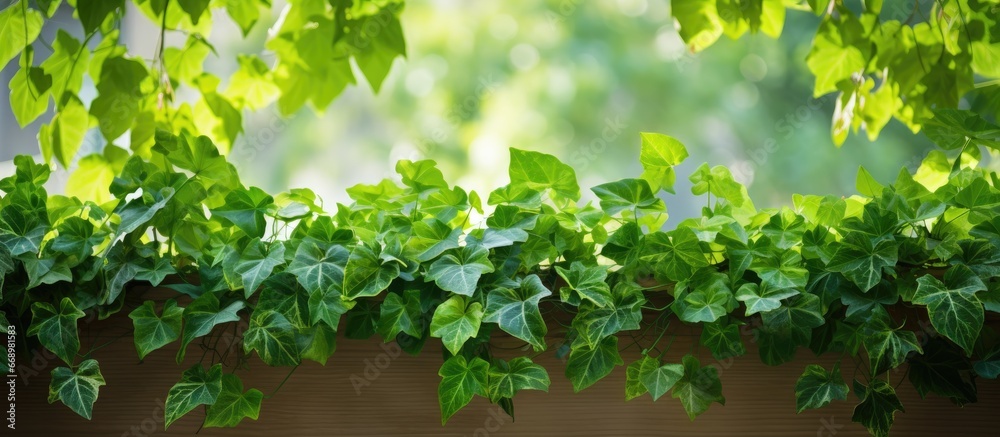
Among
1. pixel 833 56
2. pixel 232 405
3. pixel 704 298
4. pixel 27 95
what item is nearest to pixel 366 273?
pixel 232 405

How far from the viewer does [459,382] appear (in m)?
0.54

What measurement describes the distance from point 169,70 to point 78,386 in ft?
1.61

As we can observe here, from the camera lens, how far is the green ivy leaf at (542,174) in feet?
1.97

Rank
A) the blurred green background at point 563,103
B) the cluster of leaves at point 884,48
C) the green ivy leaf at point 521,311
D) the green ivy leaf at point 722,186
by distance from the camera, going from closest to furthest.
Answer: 1. the green ivy leaf at point 521,311
2. the green ivy leaf at point 722,186
3. the cluster of leaves at point 884,48
4. the blurred green background at point 563,103

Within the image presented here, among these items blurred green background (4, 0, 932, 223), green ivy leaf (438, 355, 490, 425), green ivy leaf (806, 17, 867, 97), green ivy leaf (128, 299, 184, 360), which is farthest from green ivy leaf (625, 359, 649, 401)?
blurred green background (4, 0, 932, 223)

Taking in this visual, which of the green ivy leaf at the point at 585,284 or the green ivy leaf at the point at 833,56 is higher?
the green ivy leaf at the point at 833,56

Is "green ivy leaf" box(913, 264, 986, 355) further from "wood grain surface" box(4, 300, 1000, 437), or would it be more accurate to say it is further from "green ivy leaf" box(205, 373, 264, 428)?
"green ivy leaf" box(205, 373, 264, 428)

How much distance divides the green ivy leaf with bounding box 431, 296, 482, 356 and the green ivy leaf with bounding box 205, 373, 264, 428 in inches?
6.0

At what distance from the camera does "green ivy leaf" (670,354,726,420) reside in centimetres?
55

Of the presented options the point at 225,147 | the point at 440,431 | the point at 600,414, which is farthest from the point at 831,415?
the point at 225,147

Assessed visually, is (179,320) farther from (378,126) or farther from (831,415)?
(378,126)

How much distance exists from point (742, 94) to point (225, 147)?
3588mm

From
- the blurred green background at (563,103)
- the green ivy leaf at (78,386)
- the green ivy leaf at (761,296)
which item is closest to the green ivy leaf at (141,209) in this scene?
the green ivy leaf at (78,386)

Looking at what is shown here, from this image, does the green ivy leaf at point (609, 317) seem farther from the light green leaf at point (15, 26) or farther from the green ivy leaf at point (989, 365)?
the light green leaf at point (15, 26)
